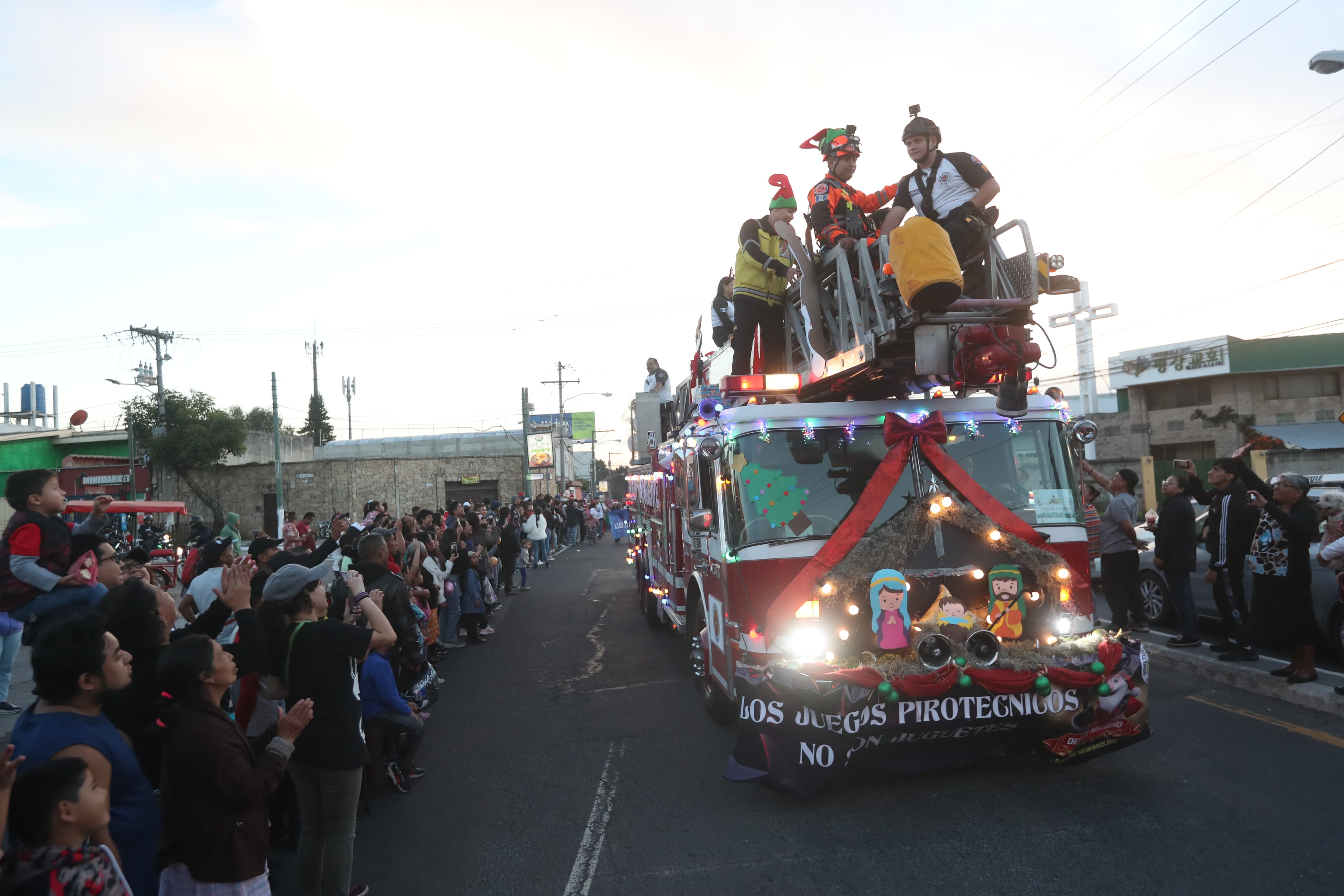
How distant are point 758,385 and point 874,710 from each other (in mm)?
2741

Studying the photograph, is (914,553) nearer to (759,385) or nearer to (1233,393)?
(759,385)

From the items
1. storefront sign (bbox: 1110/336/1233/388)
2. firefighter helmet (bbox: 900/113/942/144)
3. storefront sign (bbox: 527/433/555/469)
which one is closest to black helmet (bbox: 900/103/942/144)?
firefighter helmet (bbox: 900/113/942/144)

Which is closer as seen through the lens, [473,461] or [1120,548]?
[1120,548]

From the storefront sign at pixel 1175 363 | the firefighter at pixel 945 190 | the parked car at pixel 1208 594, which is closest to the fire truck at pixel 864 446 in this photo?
the firefighter at pixel 945 190

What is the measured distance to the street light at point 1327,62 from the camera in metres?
10.4

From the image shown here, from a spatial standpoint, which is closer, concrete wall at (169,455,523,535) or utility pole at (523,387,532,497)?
utility pole at (523,387,532,497)

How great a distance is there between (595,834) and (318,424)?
275 feet

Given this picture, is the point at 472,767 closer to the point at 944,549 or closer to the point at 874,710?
the point at 874,710

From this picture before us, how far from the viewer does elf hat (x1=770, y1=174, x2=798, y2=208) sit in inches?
306

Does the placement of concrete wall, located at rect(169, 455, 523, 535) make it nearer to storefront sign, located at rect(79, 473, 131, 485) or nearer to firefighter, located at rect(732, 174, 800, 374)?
storefront sign, located at rect(79, 473, 131, 485)

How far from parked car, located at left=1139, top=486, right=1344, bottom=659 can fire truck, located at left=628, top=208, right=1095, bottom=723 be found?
263cm

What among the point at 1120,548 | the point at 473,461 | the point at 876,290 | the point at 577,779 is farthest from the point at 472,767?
the point at 473,461

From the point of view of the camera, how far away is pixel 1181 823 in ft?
15.7

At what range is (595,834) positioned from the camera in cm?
520
